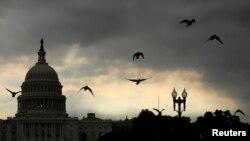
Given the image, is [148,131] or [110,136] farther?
[110,136]

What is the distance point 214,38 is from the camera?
2211 inches

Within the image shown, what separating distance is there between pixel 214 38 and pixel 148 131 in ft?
331

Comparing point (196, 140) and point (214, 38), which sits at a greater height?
point (214, 38)

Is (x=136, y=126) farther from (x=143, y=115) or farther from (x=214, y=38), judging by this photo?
(x=214, y=38)

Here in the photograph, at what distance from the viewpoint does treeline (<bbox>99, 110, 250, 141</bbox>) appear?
123 m

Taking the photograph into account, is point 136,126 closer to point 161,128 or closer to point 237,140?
point 161,128

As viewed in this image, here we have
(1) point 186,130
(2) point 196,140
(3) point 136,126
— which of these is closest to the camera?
(2) point 196,140

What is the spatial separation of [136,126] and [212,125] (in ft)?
123

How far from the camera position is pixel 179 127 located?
125250 mm

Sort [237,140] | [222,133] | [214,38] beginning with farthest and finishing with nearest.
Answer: [237,140] → [222,133] → [214,38]

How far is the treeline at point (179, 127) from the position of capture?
4833 inches

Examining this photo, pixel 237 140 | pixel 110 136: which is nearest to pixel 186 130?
pixel 237 140

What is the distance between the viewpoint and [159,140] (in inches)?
4813

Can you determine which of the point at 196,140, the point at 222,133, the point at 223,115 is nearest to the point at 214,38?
the point at 222,133
